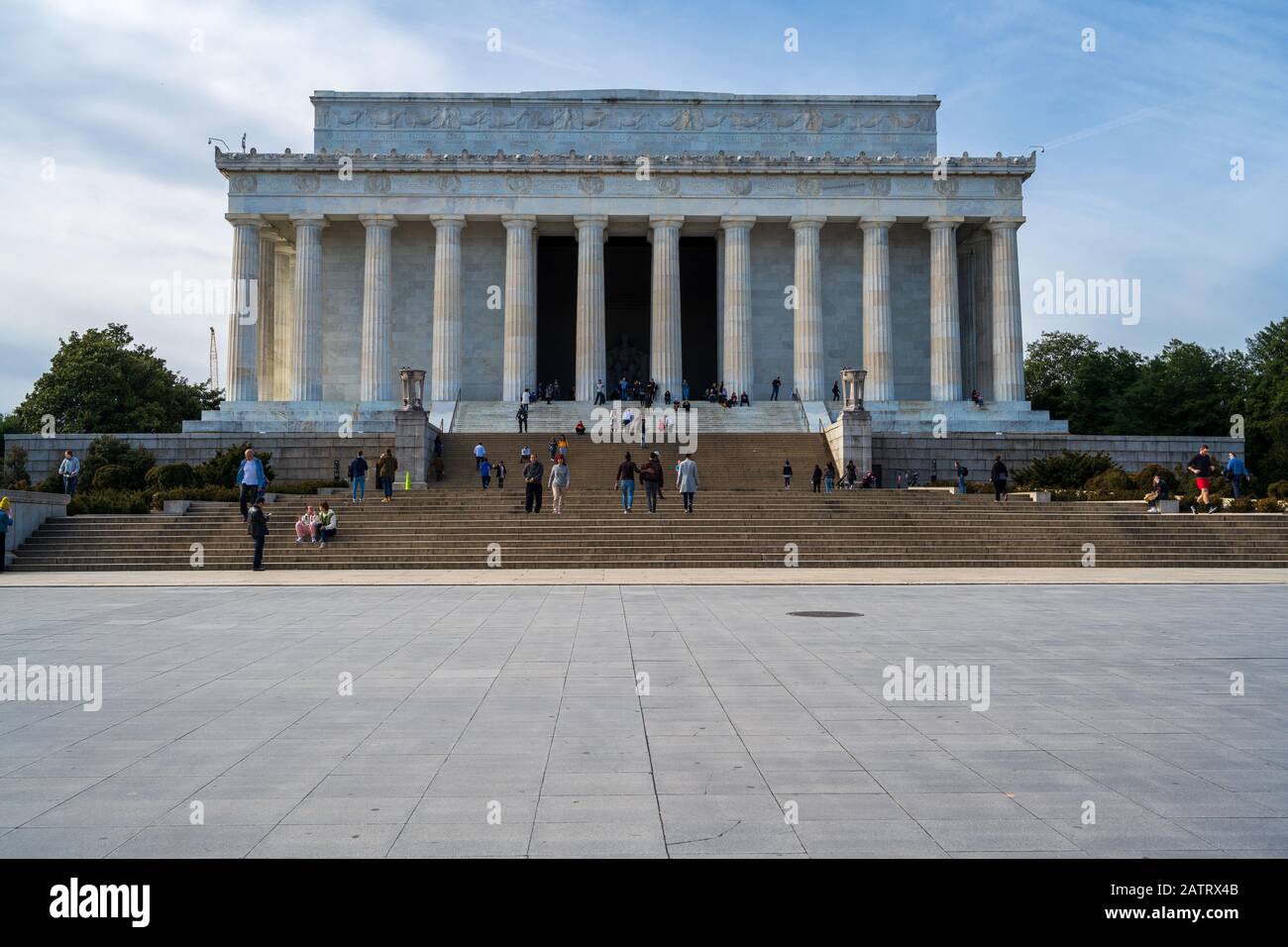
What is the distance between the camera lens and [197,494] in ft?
120

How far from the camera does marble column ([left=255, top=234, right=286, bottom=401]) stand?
64.8 meters

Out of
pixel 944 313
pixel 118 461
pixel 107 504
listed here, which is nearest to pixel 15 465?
pixel 118 461

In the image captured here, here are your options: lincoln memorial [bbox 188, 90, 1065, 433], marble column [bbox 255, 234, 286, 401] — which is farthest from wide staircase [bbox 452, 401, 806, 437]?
marble column [bbox 255, 234, 286, 401]

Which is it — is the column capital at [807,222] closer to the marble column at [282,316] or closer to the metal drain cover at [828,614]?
the marble column at [282,316]

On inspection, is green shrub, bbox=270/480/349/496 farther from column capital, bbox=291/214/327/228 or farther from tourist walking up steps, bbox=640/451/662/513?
column capital, bbox=291/214/327/228

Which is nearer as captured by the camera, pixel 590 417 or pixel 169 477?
pixel 169 477

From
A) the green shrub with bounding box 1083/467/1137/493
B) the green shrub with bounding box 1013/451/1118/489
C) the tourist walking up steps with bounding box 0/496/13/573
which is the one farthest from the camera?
the green shrub with bounding box 1013/451/1118/489

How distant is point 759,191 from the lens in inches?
2520

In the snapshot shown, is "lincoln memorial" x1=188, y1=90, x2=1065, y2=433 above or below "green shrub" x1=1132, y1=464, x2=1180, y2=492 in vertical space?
above

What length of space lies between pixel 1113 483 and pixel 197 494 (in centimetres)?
3396

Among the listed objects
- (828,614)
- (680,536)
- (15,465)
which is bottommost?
(828,614)

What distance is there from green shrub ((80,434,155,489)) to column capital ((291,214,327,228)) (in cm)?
2028

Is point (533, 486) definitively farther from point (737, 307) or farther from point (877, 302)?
point (877, 302)
